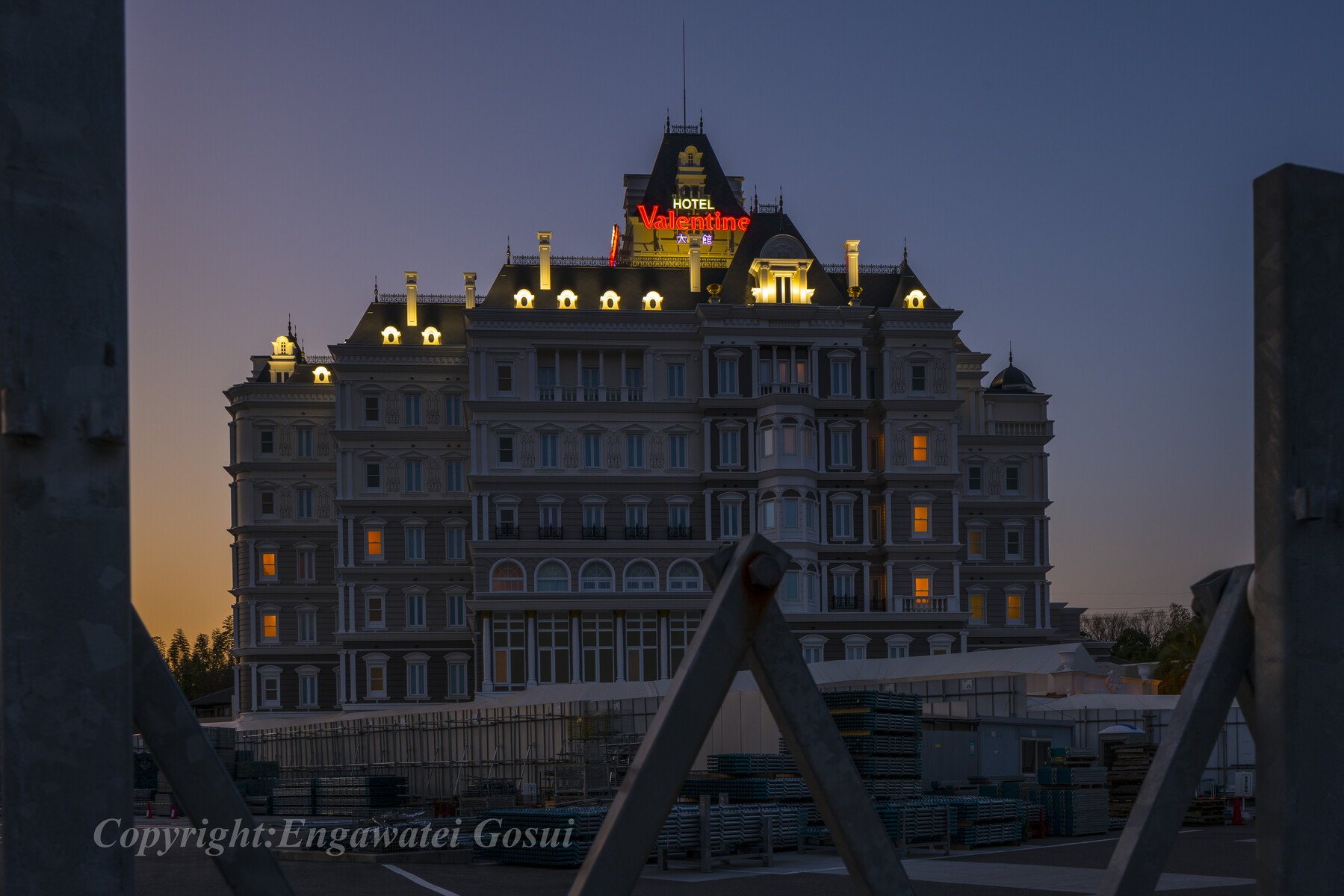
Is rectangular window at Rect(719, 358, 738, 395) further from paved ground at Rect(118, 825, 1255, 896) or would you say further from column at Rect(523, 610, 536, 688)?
paved ground at Rect(118, 825, 1255, 896)

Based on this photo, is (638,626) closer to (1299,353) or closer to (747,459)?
(747,459)

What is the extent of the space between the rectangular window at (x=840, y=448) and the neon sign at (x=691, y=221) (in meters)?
16.5

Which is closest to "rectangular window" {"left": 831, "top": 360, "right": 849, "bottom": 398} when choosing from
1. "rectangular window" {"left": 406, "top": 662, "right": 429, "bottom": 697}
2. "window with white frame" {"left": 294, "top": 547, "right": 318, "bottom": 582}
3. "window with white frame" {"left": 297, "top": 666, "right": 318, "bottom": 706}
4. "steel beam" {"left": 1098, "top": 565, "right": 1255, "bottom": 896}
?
"rectangular window" {"left": 406, "top": 662, "right": 429, "bottom": 697}

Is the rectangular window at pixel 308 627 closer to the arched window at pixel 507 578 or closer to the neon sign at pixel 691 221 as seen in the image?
the arched window at pixel 507 578

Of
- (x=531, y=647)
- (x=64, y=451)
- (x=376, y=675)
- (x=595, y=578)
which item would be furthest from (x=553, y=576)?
(x=64, y=451)

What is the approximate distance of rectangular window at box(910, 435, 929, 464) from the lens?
7094 centimetres

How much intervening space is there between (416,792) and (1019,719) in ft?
64.5

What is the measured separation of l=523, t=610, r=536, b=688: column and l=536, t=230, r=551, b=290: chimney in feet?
59.2

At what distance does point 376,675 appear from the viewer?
74188 millimetres

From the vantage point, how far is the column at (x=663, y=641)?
68188 millimetres

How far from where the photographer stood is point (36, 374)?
153 inches

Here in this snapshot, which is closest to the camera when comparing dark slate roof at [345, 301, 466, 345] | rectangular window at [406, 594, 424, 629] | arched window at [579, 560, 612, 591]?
arched window at [579, 560, 612, 591]

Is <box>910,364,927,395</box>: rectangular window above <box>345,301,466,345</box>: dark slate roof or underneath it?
underneath

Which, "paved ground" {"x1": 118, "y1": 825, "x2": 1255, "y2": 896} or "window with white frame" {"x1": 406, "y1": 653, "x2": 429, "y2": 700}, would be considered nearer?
"paved ground" {"x1": 118, "y1": 825, "x2": 1255, "y2": 896}
